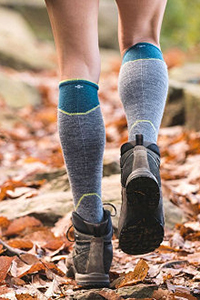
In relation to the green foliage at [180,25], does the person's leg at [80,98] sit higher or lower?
higher

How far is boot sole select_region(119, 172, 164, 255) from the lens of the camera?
3.55 ft

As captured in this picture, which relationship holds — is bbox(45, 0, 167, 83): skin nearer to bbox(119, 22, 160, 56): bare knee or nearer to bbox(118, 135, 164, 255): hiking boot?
bbox(119, 22, 160, 56): bare knee

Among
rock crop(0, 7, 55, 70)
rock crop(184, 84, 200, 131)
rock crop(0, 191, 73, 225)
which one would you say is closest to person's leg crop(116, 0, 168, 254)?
rock crop(0, 191, 73, 225)

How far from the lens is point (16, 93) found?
19.7 feet

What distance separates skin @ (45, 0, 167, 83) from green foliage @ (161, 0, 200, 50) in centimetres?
1156

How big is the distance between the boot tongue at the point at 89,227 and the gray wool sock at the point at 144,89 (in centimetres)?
28

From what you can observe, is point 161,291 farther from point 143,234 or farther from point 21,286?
point 21,286

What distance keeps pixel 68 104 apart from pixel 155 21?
1.24 feet

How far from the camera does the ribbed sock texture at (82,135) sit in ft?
4.07

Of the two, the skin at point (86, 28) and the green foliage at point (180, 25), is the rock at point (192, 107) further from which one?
the green foliage at point (180, 25)

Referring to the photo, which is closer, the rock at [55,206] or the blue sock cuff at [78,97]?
the blue sock cuff at [78,97]

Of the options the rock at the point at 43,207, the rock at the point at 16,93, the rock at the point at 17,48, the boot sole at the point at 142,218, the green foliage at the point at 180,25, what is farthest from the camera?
the green foliage at the point at 180,25

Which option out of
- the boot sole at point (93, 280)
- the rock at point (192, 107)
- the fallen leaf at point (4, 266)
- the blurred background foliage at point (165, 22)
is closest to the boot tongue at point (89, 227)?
the boot sole at point (93, 280)

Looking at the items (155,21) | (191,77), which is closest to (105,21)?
(191,77)
